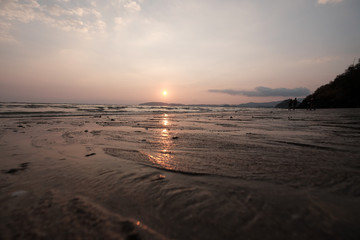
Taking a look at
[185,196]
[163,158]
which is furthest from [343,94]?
[185,196]

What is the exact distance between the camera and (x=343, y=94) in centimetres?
3947

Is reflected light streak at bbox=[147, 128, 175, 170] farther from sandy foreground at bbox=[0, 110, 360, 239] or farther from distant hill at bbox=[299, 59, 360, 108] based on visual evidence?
distant hill at bbox=[299, 59, 360, 108]

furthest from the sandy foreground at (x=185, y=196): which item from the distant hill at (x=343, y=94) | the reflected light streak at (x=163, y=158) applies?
the distant hill at (x=343, y=94)

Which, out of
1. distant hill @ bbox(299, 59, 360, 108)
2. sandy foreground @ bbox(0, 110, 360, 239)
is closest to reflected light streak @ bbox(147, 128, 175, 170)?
sandy foreground @ bbox(0, 110, 360, 239)

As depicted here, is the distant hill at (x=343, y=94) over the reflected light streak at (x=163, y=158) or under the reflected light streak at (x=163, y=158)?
over

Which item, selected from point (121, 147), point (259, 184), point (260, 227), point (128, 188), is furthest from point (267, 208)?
point (121, 147)

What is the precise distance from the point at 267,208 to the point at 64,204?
81.2 inches

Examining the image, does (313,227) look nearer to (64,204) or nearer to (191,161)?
(191,161)

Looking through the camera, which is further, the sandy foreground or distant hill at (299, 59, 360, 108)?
distant hill at (299, 59, 360, 108)

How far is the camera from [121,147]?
431cm

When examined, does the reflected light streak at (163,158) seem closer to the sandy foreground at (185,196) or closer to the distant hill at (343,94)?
the sandy foreground at (185,196)

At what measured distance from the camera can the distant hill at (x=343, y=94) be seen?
38.2 metres

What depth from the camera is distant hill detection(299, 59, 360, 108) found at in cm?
3825

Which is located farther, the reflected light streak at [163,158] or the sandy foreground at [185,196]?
the reflected light streak at [163,158]
